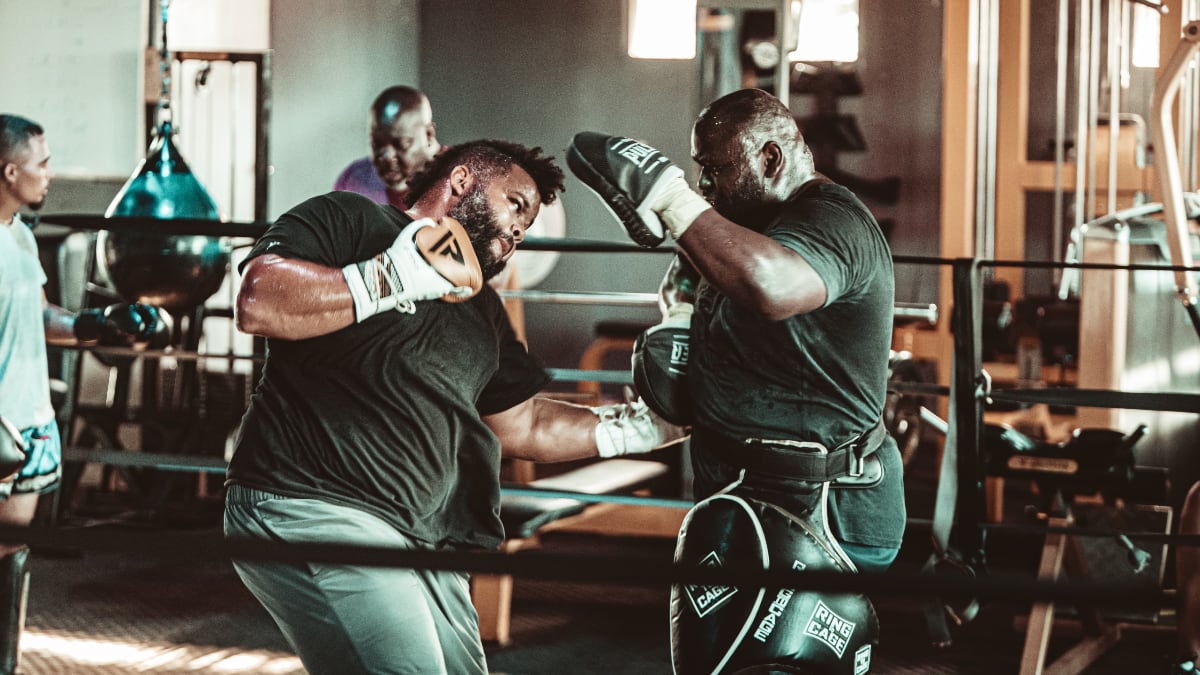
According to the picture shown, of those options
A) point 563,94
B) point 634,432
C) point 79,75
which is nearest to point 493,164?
point 634,432

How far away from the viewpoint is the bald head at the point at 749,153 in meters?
1.86

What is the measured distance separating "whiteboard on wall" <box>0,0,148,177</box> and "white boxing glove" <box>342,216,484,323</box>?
14.6 feet

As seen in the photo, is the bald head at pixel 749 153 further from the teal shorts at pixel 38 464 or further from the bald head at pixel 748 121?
the teal shorts at pixel 38 464

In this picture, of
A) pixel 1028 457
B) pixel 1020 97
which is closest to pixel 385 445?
pixel 1028 457

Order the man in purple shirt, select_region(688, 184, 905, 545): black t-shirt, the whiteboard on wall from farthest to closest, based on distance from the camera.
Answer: the whiteboard on wall, the man in purple shirt, select_region(688, 184, 905, 545): black t-shirt

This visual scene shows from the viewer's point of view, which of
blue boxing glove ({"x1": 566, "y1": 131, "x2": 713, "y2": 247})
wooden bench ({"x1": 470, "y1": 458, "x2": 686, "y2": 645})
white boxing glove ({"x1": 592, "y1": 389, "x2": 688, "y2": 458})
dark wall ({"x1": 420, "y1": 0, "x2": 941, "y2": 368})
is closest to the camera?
blue boxing glove ({"x1": 566, "y1": 131, "x2": 713, "y2": 247})

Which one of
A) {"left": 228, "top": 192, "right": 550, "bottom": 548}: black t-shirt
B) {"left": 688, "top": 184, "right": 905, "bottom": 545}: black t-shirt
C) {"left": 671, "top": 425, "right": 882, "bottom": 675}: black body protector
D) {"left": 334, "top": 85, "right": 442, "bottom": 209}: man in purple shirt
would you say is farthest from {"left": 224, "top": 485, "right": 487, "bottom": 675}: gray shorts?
{"left": 334, "top": 85, "right": 442, "bottom": 209}: man in purple shirt

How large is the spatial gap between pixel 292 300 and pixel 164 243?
3.58 feet

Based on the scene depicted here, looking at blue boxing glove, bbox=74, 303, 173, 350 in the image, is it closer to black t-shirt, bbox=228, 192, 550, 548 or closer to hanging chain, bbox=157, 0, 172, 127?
hanging chain, bbox=157, 0, 172, 127

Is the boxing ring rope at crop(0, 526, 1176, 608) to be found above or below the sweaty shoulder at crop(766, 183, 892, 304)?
below

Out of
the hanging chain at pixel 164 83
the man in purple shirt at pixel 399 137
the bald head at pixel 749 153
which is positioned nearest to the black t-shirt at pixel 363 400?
the bald head at pixel 749 153

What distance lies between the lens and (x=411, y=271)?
1.72 meters

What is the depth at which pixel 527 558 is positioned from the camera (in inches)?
34.3

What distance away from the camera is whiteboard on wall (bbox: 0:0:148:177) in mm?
5730
